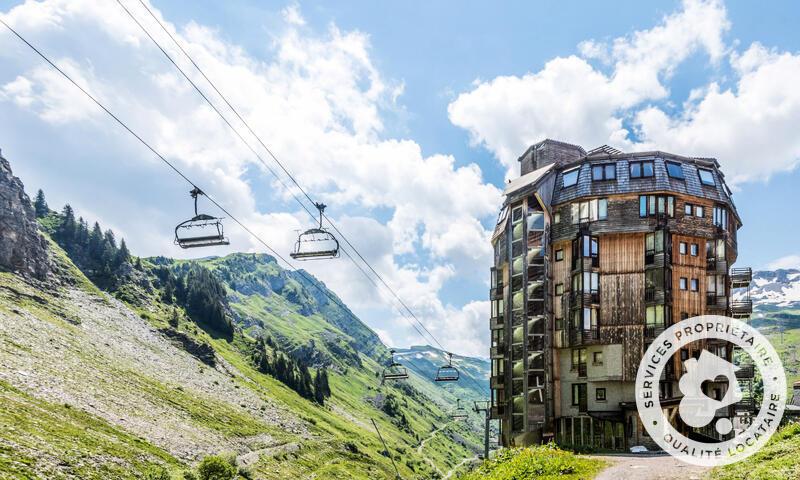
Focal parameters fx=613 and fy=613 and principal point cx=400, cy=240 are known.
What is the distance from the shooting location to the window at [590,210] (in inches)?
2591

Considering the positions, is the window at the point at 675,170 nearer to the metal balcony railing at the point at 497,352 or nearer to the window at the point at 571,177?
the window at the point at 571,177

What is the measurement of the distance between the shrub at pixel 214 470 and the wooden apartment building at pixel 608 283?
6294 cm

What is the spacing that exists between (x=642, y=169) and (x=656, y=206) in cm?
434

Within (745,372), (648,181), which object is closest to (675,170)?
(648,181)

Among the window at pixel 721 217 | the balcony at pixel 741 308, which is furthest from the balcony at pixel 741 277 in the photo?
the window at pixel 721 217

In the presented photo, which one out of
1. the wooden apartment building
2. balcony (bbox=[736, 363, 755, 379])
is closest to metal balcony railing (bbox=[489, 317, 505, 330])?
the wooden apartment building

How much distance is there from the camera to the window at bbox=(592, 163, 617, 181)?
218ft

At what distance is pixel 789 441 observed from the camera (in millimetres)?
28578

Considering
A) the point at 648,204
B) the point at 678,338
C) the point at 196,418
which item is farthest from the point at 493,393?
Result: the point at 196,418

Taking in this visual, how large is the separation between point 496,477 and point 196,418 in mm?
135921

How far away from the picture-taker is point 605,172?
2630 inches

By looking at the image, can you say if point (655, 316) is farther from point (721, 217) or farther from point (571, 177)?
point (571, 177)

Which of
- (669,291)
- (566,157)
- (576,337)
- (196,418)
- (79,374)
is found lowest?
(196,418)

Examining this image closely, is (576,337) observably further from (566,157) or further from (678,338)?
(566,157)
